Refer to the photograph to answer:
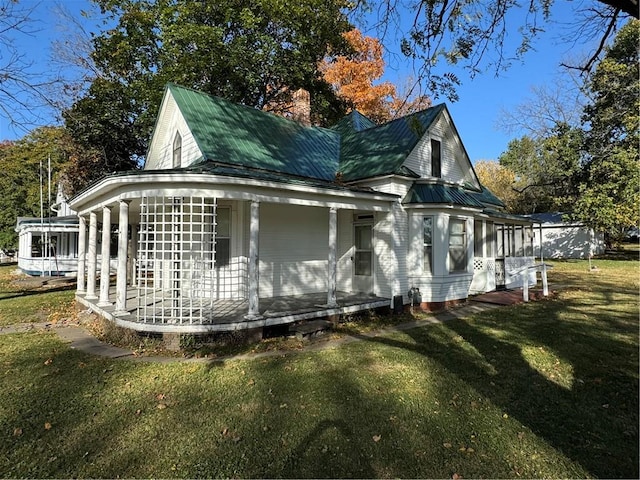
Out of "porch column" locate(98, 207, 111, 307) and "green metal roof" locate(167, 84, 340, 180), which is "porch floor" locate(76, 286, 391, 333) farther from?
"green metal roof" locate(167, 84, 340, 180)

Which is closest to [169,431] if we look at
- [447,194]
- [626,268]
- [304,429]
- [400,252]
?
[304,429]

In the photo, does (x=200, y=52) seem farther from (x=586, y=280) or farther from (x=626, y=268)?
(x=626, y=268)

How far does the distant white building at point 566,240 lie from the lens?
3200 centimetres

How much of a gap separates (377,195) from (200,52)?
14.5 m

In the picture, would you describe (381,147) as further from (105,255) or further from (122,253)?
(105,255)

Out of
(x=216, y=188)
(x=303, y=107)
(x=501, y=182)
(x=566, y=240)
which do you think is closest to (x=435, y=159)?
(x=303, y=107)

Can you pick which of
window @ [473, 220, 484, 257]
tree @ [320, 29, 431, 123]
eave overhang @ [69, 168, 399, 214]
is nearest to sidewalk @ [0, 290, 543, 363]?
window @ [473, 220, 484, 257]

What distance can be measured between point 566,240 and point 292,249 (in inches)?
1230

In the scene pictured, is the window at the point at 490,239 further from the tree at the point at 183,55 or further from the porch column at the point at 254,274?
the tree at the point at 183,55

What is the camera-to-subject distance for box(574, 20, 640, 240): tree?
2256cm

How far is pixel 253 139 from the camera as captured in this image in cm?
1164

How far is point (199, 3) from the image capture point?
20.4m

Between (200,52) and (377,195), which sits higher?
(200,52)

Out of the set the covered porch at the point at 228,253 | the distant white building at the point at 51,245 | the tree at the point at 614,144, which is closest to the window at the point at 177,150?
the covered porch at the point at 228,253
